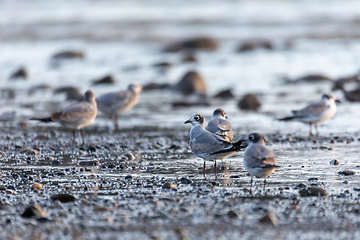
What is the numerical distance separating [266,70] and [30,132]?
31.0 feet

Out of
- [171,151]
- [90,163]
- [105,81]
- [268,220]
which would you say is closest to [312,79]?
[105,81]

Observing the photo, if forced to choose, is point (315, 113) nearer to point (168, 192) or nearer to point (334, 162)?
point (334, 162)

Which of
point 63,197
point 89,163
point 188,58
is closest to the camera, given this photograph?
point 63,197

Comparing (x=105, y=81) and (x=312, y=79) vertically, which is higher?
(x=312, y=79)

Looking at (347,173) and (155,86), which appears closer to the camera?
(347,173)

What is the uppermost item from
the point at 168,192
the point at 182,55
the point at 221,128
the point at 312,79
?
the point at 182,55

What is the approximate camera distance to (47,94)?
15.5 meters

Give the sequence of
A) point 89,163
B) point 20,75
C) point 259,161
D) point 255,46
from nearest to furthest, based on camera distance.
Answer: point 259,161
point 89,163
point 20,75
point 255,46

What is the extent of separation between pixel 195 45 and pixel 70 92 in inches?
396

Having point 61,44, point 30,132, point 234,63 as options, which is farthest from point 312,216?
point 61,44

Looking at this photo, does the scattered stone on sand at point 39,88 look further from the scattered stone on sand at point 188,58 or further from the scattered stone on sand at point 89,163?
the scattered stone on sand at point 89,163

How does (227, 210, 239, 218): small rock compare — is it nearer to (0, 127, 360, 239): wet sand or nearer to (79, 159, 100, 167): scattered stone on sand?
(0, 127, 360, 239): wet sand

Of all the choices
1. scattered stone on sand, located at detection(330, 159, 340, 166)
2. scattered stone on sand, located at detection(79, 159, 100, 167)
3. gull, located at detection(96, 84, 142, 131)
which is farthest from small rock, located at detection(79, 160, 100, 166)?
scattered stone on sand, located at detection(330, 159, 340, 166)

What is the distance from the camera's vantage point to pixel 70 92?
592 inches
